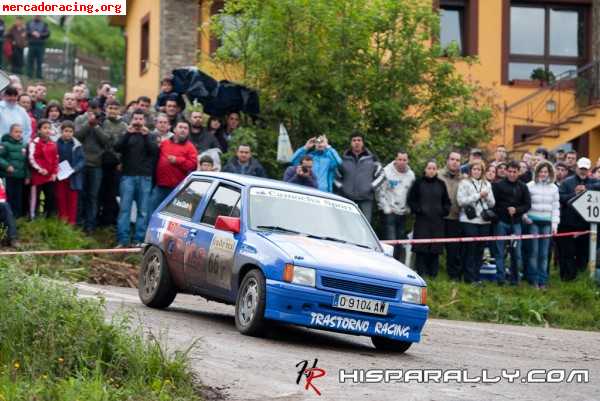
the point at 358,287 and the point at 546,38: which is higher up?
the point at 546,38

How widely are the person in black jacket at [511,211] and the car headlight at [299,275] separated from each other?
31.2ft

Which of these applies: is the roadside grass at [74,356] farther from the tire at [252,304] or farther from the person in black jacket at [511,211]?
the person in black jacket at [511,211]

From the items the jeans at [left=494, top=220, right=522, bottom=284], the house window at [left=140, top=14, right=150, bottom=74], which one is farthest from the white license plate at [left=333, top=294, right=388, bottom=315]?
the house window at [left=140, top=14, right=150, bottom=74]

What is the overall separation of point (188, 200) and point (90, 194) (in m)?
6.40

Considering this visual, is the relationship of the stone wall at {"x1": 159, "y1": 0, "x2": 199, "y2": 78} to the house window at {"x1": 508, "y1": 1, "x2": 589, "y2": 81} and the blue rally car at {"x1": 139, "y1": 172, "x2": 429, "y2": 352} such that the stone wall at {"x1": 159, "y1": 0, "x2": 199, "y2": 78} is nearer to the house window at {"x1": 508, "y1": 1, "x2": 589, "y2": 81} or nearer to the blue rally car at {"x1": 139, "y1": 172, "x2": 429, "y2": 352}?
the house window at {"x1": 508, "y1": 1, "x2": 589, "y2": 81}

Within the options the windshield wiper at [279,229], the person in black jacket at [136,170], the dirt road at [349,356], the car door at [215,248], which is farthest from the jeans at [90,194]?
the windshield wiper at [279,229]

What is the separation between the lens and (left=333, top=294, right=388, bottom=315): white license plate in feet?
45.4

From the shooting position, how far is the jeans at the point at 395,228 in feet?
74.5

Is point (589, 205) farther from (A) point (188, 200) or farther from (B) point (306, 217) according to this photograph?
(B) point (306, 217)

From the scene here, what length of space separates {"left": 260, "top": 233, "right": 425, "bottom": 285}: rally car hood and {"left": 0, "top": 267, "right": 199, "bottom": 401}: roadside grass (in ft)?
8.29

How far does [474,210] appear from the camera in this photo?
22.7 m

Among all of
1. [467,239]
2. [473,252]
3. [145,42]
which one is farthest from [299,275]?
[145,42]

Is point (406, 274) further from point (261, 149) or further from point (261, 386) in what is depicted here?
point (261, 149)

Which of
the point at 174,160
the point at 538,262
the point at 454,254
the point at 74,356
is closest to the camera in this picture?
the point at 74,356
